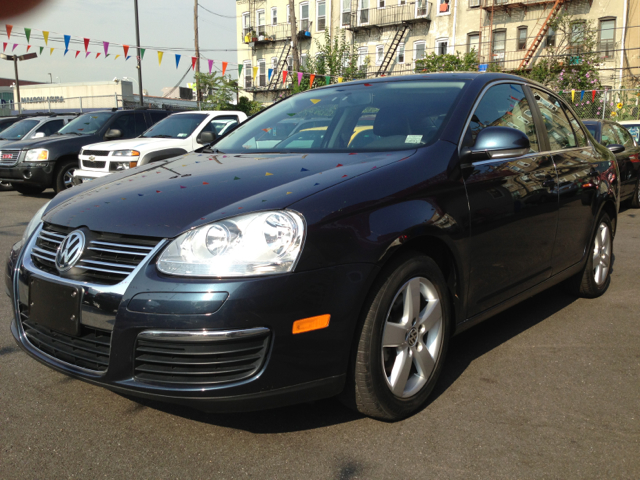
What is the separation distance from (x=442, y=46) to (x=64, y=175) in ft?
85.5

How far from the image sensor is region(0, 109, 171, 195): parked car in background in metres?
11.3

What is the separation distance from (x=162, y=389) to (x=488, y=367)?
184cm

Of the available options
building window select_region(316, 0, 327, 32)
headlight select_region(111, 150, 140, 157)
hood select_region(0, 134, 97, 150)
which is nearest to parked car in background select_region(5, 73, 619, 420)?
headlight select_region(111, 150, 140, 157)

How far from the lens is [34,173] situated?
1127 centimetres

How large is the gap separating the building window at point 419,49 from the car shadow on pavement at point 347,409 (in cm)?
3136

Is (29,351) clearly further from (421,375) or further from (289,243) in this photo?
(421,375)

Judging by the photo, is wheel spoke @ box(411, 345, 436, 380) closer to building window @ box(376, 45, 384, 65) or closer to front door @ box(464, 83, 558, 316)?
front door @ box(464, 83, 558, 316)

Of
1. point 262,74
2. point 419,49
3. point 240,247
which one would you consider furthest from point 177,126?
point 262,74

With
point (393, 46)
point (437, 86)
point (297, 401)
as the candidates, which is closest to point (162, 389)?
point (297, 401)

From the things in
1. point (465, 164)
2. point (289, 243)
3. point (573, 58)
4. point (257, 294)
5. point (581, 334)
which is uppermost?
point (573, 58)

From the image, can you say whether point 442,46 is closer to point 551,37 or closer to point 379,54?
point 379,54

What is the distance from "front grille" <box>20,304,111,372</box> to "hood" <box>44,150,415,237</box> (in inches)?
16.5

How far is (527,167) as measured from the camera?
3.44 meters

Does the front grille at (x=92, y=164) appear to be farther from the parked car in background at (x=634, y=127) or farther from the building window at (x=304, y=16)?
the building window at (x=304, y=16)
